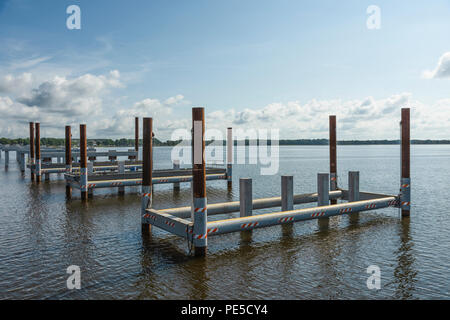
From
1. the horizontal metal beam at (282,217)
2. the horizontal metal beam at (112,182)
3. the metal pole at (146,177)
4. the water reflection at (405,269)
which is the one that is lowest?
the water reflection at (405,269)

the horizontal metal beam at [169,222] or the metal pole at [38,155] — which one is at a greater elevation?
the metal pole at [38,155]

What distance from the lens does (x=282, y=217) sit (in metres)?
12.7

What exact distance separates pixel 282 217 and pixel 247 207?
226 cm

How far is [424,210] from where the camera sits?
19.6m

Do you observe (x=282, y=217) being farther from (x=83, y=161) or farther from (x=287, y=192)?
(x=83, y=161)

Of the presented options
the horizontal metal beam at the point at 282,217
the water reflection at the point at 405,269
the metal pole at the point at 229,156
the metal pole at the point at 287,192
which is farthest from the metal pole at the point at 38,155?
the water reflection at the point at 405,269

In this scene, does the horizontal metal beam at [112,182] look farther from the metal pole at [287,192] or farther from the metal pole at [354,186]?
the metal pole at [354,186]

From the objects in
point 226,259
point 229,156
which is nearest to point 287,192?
point 226,259

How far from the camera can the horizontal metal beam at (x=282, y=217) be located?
11.2 meters

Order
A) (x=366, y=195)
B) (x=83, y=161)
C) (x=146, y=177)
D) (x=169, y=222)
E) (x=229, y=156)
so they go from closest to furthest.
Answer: (x=169, y=222), (x=146, y=177), (x=366, y=195), (x=83, y=161), (x=229, y=156)

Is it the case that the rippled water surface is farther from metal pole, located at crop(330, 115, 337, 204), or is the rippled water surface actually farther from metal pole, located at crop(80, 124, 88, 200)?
metal pole, located at crop(80, 124, 88, 200)

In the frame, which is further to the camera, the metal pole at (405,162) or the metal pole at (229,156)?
the metal pole at (229,156)
